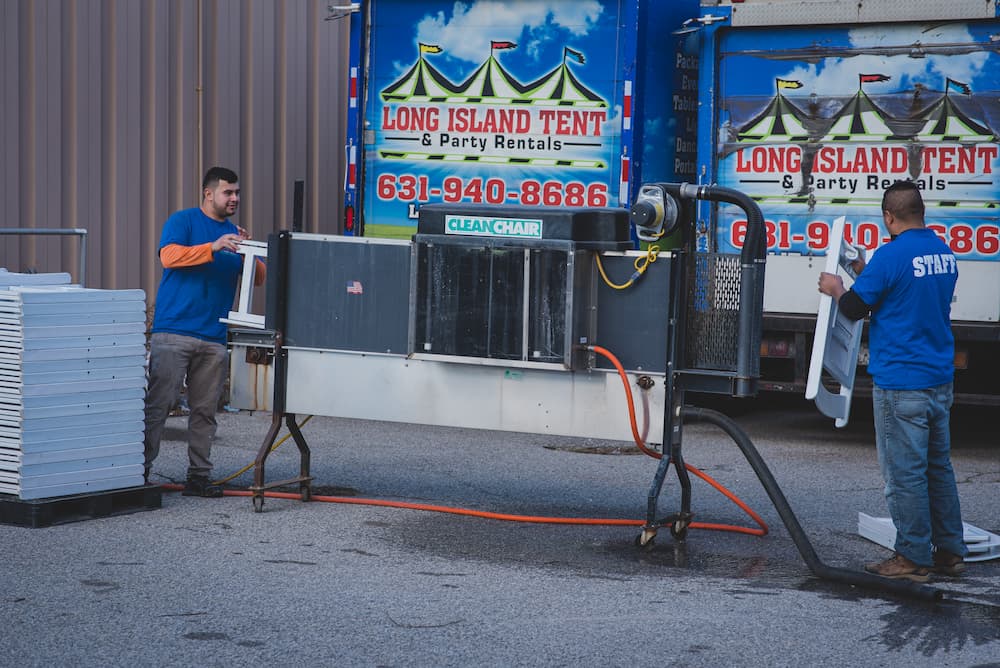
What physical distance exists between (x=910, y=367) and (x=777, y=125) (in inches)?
180

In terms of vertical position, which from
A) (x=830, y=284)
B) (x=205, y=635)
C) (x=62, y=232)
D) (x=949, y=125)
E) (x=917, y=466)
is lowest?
(x=205, y=635)

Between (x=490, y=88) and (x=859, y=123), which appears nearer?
(x=859, y=123)

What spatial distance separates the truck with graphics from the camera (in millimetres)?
10203

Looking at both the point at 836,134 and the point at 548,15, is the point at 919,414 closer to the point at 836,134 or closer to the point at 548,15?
the point at 836,134

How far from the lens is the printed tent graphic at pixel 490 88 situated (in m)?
11.0

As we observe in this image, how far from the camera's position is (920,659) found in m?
5.34

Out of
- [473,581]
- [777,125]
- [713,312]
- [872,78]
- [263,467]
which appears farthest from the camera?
[777,125]

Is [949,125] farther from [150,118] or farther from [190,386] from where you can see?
[150,118]

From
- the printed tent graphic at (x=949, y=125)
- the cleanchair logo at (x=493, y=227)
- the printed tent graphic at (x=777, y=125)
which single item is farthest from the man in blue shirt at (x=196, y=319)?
the printed tent graphic at (x=949, y=125)

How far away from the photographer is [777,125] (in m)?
10.8

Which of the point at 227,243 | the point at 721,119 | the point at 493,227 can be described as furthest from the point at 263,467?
the point at 721,119

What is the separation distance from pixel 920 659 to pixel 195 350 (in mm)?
4662

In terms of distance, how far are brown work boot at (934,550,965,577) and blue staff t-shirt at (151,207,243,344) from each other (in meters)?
4.31

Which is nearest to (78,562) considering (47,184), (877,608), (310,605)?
(310,605)
